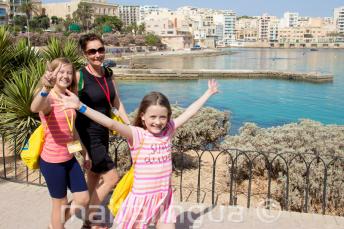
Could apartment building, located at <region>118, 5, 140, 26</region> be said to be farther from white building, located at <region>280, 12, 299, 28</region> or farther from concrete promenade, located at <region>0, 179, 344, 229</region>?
concrete promenade, located at <region>0, 179, 344, 229</region>

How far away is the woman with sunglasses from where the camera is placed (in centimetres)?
309

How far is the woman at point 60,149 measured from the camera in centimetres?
282

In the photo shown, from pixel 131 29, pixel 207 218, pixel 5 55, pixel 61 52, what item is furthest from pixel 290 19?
pixel 207 218

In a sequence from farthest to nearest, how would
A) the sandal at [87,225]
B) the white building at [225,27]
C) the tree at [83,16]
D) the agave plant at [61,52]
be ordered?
the white building at [225,27] → the tree at [83,16] → the agave plant at [61,52] → the sandal at [87,225]

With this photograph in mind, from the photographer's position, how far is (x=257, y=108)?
2527cm

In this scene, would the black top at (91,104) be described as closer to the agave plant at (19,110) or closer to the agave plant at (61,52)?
the agave plant at (19,110)

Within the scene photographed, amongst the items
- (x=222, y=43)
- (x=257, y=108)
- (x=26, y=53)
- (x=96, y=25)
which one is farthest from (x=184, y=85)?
(x=222, y=43)

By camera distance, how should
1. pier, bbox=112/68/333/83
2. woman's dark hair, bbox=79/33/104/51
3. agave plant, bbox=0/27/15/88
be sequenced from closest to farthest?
1. woman's dark hair, bbox=79/33/104/51
2. agave plant, bbox=0/27/15/88
3. pier, bbox=112/68/333/83

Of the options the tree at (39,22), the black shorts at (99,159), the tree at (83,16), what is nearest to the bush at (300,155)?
the black shorts at (99,159)

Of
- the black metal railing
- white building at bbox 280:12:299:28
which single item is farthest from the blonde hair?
white building at bbox 280:12:299:28

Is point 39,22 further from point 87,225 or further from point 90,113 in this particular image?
point 90,113

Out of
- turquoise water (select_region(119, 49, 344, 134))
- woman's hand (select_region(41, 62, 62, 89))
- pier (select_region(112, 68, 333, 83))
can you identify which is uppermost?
woman's hand (select_region(41, 62, 62, 89))

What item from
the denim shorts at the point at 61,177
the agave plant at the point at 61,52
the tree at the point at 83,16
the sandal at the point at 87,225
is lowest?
the sandal at the point at 87,225

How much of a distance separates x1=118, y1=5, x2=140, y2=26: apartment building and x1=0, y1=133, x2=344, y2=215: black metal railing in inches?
6625
